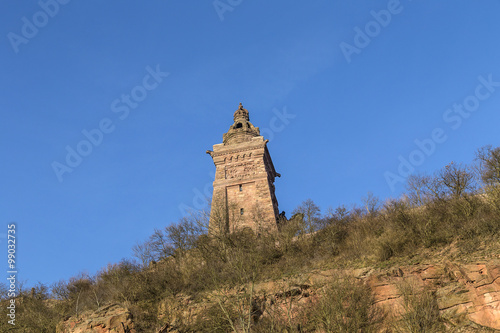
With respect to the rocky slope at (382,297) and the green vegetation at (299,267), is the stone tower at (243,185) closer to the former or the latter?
the green vegetation at (299,267)

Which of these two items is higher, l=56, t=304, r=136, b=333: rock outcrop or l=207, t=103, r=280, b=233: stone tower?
l=207, t=103, r=280, b=233: stone tower

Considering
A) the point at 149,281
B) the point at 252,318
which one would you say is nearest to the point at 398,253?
the point at 252,318

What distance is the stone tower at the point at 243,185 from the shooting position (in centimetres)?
3150

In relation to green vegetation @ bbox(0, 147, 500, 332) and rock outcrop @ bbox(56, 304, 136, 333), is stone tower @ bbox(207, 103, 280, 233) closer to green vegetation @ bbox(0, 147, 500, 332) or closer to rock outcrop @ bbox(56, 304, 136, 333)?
green vegetation @ bbox(0, 147, 500, 332)

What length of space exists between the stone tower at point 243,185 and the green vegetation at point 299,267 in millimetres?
2460

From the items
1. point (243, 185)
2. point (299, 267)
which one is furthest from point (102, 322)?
point (243, 185)

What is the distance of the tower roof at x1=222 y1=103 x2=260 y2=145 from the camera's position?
3878 centimetres

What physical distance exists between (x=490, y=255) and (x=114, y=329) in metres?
16.8

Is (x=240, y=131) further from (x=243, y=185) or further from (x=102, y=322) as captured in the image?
Result: (x=102, y=322)

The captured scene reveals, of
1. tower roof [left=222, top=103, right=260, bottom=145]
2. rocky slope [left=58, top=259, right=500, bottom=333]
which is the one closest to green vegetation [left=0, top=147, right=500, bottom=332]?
rocky slope [left=58, top=259, right=500, bottom=333]

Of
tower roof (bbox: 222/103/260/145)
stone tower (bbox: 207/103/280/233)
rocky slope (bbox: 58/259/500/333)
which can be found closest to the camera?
rocky slope (bbox: 58/259/500/333)

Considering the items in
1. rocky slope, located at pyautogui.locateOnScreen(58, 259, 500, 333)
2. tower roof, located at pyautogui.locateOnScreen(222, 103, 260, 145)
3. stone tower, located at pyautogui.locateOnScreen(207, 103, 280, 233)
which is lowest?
rocky slope, located at pyautogui.locateOnScreen(58, 259, 500, 333)

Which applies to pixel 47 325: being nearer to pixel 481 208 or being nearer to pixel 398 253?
pixel 398 253

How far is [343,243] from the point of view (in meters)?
23.8
